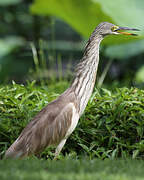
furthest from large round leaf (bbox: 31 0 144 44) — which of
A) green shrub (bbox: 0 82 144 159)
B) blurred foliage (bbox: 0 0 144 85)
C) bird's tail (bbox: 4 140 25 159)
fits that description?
bird's tail (bbox: 4 140 25 159)

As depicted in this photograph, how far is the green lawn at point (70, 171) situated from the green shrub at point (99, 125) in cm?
82

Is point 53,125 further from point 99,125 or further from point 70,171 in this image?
point 70,171

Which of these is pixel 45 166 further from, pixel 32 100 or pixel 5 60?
pixel 5 60

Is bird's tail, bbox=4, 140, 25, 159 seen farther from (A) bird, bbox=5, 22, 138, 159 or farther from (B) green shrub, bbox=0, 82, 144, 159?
(B) green shrub, bbox=0, 82, 144, 159

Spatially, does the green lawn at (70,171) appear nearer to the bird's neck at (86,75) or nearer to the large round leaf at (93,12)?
the bird's neck at (86,75)

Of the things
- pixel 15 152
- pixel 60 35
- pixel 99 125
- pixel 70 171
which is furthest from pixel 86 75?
pixel 60 35

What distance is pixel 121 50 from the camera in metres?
7.79

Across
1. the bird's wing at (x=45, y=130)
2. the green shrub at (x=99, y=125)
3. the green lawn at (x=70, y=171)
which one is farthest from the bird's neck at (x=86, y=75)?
the green lawn at (x=70, y=171)

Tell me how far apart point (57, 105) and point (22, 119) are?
667mm

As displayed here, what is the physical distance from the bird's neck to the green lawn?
75 cm

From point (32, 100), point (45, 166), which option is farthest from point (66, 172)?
point (32, 100)

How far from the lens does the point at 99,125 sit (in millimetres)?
3541

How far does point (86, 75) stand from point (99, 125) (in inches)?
21.4

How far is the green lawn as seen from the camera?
203 centimetres
